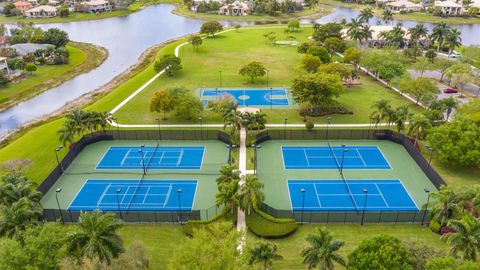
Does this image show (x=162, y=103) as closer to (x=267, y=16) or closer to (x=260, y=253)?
(x=260, y=253)

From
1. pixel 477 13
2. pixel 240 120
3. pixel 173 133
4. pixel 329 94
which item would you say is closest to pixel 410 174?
pixel 329 94

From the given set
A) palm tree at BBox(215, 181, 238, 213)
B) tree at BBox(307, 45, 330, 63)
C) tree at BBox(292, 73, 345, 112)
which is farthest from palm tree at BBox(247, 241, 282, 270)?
tree at BBox(307, 45, 330, 63)

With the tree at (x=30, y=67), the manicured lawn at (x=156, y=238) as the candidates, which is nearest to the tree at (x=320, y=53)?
the manicured lawn at (x=156, y=238)

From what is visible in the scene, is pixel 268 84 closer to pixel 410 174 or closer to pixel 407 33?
pixel 410 174

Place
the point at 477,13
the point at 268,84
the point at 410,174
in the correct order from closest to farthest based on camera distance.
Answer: the point at 410,174 → the point at 268,84 → the point at 477,13

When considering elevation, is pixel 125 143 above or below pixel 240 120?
below

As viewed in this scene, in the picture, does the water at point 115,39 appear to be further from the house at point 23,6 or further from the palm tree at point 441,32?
the palm tree at point 441,32

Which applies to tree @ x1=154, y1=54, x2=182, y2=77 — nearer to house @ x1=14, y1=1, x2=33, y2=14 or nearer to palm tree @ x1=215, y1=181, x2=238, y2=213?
palm tree @ x1=215, y1=181, x2=238, y2=213
